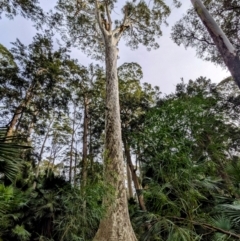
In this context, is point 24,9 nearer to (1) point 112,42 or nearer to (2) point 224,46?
(1) point 112,42

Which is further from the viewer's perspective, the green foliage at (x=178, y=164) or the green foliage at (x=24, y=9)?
the green foliage at (x=24, y=9)

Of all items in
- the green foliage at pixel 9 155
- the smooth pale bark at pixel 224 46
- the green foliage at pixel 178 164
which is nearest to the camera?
the green foliage at pixel 9 155

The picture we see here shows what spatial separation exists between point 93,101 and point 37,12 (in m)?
5.63

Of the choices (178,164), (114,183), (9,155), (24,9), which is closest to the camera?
(9,155)

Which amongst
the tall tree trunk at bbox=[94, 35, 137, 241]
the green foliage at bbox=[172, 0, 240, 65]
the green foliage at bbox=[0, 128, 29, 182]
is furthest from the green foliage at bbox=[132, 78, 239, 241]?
the green foliage at bbox=[172, 0, 240, 65]

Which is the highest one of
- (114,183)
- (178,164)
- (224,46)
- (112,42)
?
(112,42)

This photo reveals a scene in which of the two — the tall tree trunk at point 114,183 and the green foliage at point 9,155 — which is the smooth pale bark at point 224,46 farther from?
the green foliage at point 9,155

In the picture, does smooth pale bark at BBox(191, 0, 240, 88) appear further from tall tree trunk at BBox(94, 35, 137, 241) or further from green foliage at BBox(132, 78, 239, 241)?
tall tree trunk at BBox(94, 35, 137, 241)

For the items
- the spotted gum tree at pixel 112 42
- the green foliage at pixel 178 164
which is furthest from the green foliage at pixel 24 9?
the green foliage at pixel 178 164

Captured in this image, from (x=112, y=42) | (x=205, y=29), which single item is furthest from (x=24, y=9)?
(x=205, y=29)

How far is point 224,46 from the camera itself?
3645 millimetres

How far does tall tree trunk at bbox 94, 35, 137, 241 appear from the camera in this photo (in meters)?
3.15

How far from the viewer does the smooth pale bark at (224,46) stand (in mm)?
3340

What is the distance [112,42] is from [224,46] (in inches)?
151
